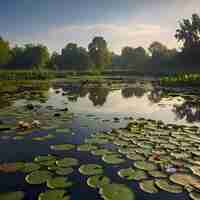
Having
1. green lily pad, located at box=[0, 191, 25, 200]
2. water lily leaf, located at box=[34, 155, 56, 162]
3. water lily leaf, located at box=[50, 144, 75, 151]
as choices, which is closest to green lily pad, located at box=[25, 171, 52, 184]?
green lily pad, located at box=[0, 191, 25, 200]

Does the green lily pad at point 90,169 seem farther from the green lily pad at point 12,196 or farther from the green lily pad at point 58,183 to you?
the green lily pad at point 12,196

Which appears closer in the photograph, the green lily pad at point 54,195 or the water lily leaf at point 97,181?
the green lily pad at point 54,195

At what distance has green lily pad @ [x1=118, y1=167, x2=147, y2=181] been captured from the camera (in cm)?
352

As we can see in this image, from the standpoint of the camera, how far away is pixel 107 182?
329 centimetres

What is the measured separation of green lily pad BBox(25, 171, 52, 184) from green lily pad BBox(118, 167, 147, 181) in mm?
1124

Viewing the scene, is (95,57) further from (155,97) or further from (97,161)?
(97,161)

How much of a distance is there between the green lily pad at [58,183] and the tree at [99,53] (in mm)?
62953

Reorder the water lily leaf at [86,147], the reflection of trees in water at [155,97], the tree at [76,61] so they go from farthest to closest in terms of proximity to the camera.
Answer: the tree at [76,61], the reflection of trees in water at [155,97], the water lily leaf at [86,147]

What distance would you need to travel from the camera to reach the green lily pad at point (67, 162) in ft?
12.9

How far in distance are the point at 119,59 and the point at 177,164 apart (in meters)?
105

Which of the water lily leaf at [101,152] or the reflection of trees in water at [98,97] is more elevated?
the reflection of trees in water at [98,97]

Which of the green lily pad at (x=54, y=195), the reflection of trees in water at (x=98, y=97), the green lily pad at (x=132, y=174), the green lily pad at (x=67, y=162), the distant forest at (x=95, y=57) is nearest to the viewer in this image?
the green lily pad at (x=54, y=195)

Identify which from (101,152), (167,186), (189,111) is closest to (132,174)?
(167,186)

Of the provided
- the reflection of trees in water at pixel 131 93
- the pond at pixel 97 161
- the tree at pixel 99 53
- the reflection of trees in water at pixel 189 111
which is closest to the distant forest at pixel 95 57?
the tree at pixel 99 53
